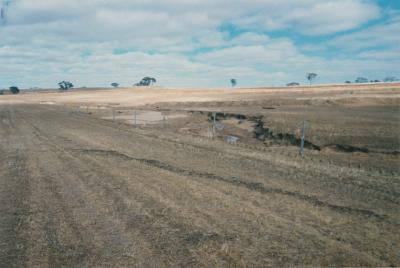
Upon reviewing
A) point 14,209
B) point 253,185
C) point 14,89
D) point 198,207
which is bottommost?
point 253,185

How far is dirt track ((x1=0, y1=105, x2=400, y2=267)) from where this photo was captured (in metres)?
6.37

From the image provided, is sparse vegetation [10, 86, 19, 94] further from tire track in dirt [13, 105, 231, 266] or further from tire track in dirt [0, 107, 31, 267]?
tire track in dirt [13, 105, 231, 266]

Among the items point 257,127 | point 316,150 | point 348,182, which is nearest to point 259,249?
point 348,182

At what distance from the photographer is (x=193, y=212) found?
28.1ft

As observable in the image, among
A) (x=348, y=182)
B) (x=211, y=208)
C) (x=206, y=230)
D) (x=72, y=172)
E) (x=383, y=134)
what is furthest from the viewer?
(x=383, y=134)

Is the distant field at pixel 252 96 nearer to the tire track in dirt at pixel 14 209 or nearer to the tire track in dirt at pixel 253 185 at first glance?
the tire track in dirt at pixel 253 185

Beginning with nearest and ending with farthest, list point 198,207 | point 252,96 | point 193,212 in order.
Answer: point 193,212 → point 198,207 → point 252,96

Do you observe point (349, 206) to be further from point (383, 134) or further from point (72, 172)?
point (383, 134)

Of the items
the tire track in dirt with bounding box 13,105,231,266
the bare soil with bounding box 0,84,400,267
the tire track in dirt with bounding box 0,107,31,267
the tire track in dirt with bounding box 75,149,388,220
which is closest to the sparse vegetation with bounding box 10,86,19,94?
the bare soil with bounding box 0,84,400,267

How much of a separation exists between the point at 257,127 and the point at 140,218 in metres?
21.1

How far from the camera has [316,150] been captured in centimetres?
1875

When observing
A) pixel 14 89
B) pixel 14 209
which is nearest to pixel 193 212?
pixel 14 209

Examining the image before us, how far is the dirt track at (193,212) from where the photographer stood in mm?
6371

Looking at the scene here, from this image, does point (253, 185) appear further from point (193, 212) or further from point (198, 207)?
point (193, 212)
